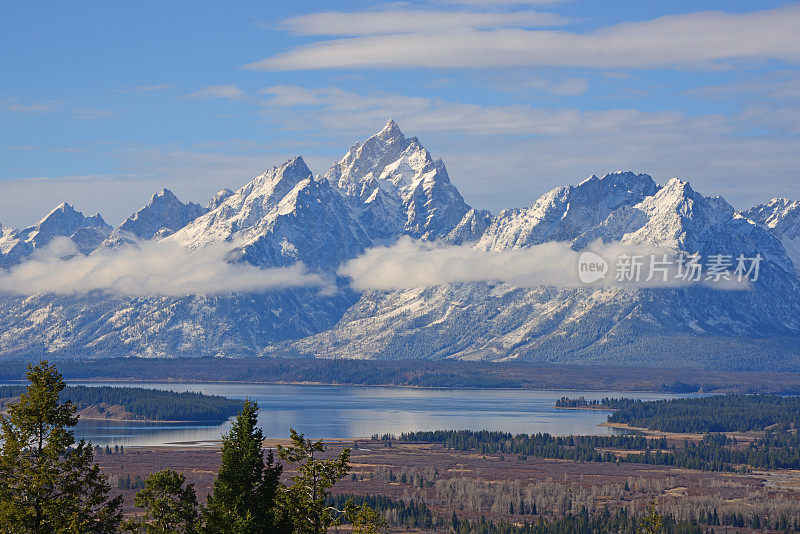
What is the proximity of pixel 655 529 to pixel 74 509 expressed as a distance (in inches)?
1759

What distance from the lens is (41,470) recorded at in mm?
63312

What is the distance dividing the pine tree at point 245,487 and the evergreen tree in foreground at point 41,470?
7.15 m

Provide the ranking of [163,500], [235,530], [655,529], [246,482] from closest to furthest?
[235,530]
[246,482]
[163,500]
[655,529]

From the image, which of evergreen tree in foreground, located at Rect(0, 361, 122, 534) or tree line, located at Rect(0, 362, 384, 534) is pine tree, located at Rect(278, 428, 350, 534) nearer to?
tree line, located at Rect(0, 362, 384, 534)

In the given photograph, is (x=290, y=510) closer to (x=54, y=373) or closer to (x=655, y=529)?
(x=54, y=373)

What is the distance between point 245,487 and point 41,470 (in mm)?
11365

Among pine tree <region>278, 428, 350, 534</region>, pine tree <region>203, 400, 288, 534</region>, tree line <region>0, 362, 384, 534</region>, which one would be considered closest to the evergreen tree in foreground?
tree line <region>0, 362, 384, 534</region>

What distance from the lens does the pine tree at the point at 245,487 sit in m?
63.8

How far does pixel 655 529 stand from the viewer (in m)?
86.8

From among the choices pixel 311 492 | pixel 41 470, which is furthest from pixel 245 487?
pixel 41 470

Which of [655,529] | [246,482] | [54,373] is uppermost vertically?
[54,373]

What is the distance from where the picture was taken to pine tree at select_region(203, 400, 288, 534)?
63844 millimetres

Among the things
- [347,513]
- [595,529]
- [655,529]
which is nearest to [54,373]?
[347,513]

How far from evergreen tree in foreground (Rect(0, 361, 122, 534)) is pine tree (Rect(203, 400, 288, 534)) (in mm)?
7154
